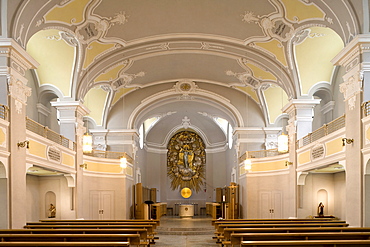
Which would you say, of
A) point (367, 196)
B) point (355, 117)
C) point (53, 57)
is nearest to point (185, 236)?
point (367, 196)

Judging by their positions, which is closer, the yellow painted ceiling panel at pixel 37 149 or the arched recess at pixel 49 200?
the yellow painted ceiling panel at pixel 37 149

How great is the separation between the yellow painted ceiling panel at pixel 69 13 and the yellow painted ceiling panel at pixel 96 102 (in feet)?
26.2

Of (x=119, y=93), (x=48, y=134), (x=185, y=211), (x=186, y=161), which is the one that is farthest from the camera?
(x=186, y=161)

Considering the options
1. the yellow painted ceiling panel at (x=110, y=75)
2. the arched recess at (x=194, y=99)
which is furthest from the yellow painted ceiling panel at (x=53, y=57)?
the arched recess at (x=194, y=99)

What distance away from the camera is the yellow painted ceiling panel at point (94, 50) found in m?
16.7

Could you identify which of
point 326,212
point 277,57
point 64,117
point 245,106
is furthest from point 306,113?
point 64,117

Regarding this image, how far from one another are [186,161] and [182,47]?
1685cm

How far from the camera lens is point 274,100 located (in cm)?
2306

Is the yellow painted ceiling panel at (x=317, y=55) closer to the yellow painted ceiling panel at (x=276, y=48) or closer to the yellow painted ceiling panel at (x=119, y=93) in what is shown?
the yellow painted ceiling panel at (x=276, y=48)

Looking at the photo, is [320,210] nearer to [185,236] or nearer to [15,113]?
[185,236]

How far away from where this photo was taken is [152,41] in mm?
17281

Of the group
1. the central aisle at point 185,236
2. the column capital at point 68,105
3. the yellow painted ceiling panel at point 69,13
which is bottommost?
the central aisle at point 185,236

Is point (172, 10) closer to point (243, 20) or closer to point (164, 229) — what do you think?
point (243, 20)

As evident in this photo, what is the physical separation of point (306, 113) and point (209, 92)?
6.76 metres
